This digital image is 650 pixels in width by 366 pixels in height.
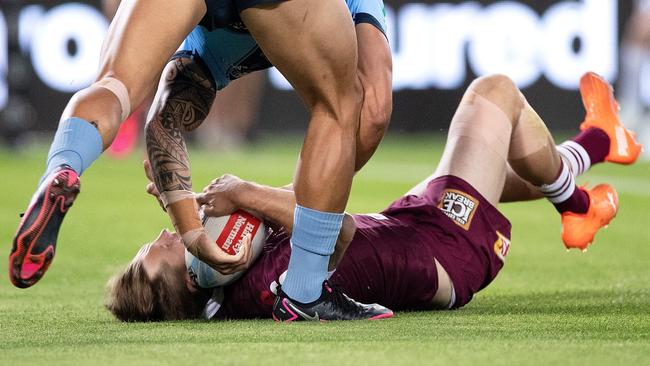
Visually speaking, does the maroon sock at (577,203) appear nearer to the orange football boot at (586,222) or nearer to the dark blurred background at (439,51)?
the orange football boot at (586,222)

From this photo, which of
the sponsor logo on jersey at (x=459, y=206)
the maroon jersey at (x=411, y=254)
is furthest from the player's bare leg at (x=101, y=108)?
the sponsor logo on jersey at (x=459, y=206)

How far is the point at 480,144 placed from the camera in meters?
4.21

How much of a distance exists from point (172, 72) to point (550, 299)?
1.53m

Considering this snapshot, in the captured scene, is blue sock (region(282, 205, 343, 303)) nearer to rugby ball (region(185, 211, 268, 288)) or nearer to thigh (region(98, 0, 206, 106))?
rugby ball (region(185, 211, 268, 288))

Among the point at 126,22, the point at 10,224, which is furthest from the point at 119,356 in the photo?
the point at 10,224

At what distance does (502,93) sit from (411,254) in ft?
2.48

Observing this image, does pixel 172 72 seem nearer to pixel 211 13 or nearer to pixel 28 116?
pixel 211 13

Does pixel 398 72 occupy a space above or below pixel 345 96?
below

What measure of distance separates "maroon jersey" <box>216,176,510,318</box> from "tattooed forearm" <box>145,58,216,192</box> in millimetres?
382

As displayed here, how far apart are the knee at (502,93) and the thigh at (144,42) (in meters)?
1.41

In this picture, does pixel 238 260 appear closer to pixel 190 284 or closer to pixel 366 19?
pixel 190 284

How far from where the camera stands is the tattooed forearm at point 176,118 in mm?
3928

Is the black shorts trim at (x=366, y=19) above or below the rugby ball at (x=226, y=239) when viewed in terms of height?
above

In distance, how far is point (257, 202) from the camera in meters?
3.79
